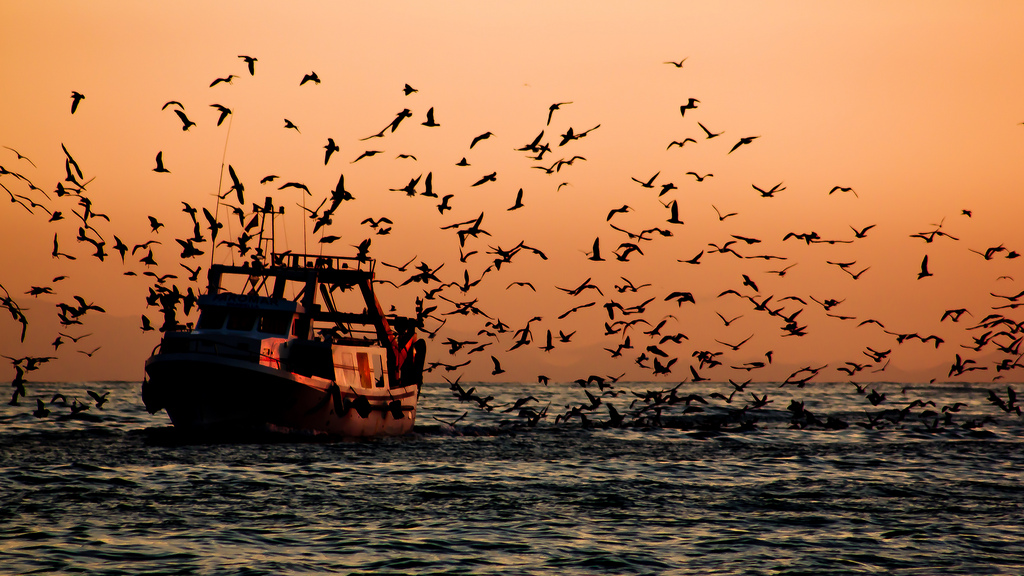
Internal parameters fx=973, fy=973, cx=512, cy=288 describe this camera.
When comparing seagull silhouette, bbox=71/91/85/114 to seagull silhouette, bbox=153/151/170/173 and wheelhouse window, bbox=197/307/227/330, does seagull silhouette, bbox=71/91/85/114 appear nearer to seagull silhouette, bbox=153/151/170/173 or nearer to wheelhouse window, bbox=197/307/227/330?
seagull silhouette, bbox=153/151/170/173

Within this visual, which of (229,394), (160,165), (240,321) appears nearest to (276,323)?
(240,321)

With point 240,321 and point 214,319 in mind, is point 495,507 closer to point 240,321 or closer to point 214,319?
point 240,321

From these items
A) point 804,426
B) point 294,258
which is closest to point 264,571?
point 294,258

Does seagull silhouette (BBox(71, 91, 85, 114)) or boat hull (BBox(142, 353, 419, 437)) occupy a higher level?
seagull silhouette (BBox(71, 91, 85, 114))

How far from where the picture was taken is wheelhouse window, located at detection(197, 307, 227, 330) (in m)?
38.4

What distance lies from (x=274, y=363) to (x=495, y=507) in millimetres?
16055

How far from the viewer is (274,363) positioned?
123ft

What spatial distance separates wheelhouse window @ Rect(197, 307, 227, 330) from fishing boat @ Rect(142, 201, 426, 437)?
39 mm

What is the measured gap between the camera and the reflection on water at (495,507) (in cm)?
1811

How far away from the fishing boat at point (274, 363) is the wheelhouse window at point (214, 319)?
39 mm

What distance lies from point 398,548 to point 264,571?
3046 mm

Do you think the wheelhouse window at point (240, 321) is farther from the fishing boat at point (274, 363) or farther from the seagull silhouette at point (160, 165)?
the seagull silhouette at point (160, 165)

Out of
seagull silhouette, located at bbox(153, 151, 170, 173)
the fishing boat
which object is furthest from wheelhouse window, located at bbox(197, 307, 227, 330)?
seagull silhouette, located at bbox(153, 151, 170, 173)

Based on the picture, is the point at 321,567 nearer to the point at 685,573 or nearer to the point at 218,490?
the point at 685,573
